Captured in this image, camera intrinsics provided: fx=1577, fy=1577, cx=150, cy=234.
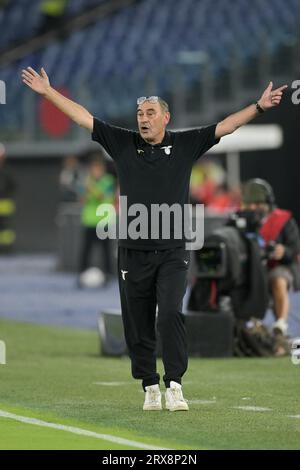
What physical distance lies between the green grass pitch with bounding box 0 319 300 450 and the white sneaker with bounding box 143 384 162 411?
0.37 ft

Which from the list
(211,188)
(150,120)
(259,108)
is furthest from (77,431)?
(211,188)

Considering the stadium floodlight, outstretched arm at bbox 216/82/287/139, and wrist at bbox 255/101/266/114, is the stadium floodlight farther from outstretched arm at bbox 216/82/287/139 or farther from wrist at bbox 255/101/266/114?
wrist at bbox 255/101/266/114

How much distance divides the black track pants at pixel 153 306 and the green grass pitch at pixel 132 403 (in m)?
0.31

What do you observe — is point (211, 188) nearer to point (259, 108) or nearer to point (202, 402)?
point (202, 402)

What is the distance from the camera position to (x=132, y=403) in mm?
10023

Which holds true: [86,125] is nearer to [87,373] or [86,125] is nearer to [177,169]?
[177,169]

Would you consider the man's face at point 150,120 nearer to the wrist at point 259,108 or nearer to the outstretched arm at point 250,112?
the outstretched arm at point 250,112

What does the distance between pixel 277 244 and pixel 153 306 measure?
16.7ft

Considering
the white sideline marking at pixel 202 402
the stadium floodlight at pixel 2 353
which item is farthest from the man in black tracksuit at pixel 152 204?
the stadium floodlight at pixel 2 353

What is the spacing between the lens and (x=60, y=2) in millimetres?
40031

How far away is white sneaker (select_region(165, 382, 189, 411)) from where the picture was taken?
944 cm

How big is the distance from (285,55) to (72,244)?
17.8ft

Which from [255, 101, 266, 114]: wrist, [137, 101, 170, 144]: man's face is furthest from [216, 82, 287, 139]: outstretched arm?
[137, 101, 170, 144]: man's face

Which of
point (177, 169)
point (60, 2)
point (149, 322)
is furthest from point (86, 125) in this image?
point (60, 2)
